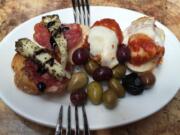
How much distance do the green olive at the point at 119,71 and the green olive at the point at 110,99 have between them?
6 centimetres

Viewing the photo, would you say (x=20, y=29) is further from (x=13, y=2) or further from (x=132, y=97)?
(x=132, y=97)

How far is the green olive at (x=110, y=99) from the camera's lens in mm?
827

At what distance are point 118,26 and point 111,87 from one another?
8.0 inches

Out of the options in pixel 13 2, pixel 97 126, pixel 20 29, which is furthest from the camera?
pixel 13 2

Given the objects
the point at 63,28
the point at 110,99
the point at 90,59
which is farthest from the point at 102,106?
the point at 63,28

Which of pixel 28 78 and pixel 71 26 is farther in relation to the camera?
pixel 71 26

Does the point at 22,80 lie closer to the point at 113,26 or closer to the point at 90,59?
the point at 90,59

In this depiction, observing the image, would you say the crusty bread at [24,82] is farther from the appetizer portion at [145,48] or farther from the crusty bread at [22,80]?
the appetizer portion at [145,48]

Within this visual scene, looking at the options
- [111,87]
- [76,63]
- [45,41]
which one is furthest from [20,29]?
[111,87]

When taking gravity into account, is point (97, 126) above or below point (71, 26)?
below

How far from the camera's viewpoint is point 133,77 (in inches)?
34.7

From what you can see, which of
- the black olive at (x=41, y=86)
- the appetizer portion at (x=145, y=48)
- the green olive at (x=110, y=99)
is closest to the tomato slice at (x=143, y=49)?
the appetizer portion at (x=145, y=48)

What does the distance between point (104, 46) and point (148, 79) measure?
0.15 meters

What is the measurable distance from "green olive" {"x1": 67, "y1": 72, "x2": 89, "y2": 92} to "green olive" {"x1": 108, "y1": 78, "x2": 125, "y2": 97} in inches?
2.7
